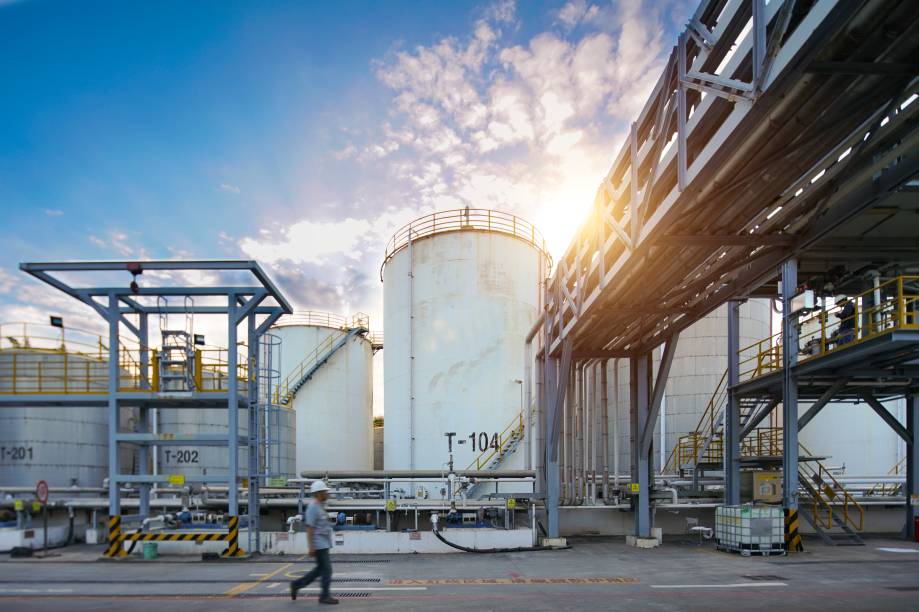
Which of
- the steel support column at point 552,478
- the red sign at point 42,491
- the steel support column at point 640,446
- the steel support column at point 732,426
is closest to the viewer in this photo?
the red sign at point 42,491

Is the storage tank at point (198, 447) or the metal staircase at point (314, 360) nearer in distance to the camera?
the storage tank at point (198, 447)

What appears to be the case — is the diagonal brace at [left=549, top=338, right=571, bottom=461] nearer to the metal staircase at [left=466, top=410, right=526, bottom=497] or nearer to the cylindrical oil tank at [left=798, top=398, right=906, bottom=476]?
the metal staircase at [left=466, top=410, right=526, bottom=497]

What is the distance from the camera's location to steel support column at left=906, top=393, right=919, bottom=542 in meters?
18.0

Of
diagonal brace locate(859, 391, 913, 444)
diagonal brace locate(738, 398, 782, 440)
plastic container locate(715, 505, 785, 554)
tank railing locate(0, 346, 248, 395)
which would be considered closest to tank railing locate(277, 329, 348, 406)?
tank railing locate(0, 346, 248, 395)

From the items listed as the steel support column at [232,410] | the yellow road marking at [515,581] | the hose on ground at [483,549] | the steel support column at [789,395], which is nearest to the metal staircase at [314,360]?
the steel support column at [232,410]

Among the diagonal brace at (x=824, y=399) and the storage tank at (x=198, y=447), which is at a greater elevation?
the diagonal brace at (x=824, y=399)

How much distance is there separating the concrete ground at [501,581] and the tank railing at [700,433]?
6468 millimetres

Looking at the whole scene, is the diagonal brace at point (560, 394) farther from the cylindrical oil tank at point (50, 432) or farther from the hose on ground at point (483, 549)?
the cylindrical oil tank at point (50, 432)

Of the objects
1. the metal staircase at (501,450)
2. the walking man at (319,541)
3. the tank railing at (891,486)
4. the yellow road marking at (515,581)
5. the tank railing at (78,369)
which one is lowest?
the tank railing at (891,486)

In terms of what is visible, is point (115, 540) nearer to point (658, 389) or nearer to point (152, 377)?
point (152, 377)

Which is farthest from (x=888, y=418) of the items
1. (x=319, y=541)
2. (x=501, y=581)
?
(x=319, y=541)

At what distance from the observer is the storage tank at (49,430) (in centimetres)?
1788

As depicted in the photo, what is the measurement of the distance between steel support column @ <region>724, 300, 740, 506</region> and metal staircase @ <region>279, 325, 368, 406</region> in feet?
62.5

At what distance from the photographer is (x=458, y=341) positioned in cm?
2355
